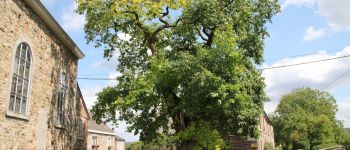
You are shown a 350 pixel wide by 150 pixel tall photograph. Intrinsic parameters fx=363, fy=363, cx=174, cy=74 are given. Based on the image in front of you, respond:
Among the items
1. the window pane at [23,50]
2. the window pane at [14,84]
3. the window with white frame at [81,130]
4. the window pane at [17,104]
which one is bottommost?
the window with white frame at [81,130]

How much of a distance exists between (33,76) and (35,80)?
0.32 meters

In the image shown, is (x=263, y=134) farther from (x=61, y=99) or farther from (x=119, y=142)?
(x=61, y=99)

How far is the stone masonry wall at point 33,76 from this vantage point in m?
12.3

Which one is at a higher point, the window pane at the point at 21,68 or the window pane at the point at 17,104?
the window pane at the point at 21,68

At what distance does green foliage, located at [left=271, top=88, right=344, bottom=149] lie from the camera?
197 ft

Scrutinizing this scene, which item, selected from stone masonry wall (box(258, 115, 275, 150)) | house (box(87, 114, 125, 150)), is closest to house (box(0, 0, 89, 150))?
house (box(87, 114, 125, 150))

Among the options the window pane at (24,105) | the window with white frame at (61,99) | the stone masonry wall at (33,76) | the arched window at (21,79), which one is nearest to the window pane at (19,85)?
the arched window at (21,79)

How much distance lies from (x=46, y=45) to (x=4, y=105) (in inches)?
200

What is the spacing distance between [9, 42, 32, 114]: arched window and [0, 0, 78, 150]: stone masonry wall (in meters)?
0.25

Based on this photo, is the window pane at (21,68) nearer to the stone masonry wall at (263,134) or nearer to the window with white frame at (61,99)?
the window with white frame at (61,99)

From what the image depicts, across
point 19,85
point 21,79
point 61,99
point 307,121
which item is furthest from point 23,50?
point 307,121

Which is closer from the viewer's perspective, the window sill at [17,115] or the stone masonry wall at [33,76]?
the stone masonry wall at [33,76]

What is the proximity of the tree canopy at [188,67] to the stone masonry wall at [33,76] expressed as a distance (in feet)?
10.5

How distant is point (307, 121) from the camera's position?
61.9m
